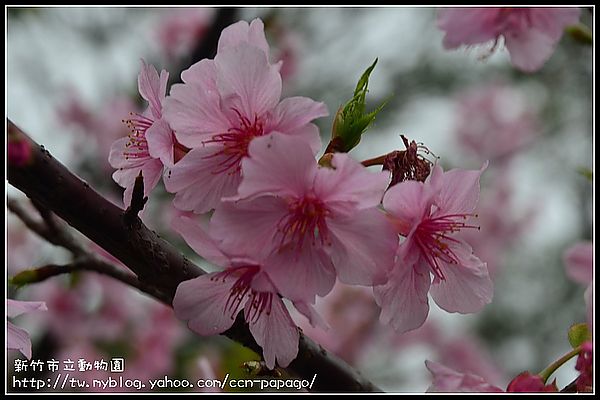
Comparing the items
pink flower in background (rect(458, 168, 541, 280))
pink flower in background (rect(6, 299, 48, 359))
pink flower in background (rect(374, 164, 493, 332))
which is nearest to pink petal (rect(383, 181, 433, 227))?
pink flower in background (rect(374, 164, 493, 332))

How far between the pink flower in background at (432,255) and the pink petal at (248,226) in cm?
15

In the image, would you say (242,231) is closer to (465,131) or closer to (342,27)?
(342,27)

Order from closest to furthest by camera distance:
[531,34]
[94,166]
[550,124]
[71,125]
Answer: [531,34]
[94,166]
[71,125]
[550,124]

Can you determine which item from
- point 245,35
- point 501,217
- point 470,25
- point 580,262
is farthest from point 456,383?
point 501,217

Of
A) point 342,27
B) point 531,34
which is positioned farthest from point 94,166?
point 531,34

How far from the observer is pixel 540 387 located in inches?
39.8

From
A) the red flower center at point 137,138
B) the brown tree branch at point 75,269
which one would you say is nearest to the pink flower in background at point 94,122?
the brown tree branch at point 75,269

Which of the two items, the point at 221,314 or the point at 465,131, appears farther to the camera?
the point at 465,131

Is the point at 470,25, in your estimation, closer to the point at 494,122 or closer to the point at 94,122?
the point at 94,122

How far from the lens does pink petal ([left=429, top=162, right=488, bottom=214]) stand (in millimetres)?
948

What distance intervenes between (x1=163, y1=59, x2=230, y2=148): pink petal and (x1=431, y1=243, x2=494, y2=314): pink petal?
1.28 ft

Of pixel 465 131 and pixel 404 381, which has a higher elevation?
pixel 465 131

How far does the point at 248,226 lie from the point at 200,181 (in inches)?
3.9

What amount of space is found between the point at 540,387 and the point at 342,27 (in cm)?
397
